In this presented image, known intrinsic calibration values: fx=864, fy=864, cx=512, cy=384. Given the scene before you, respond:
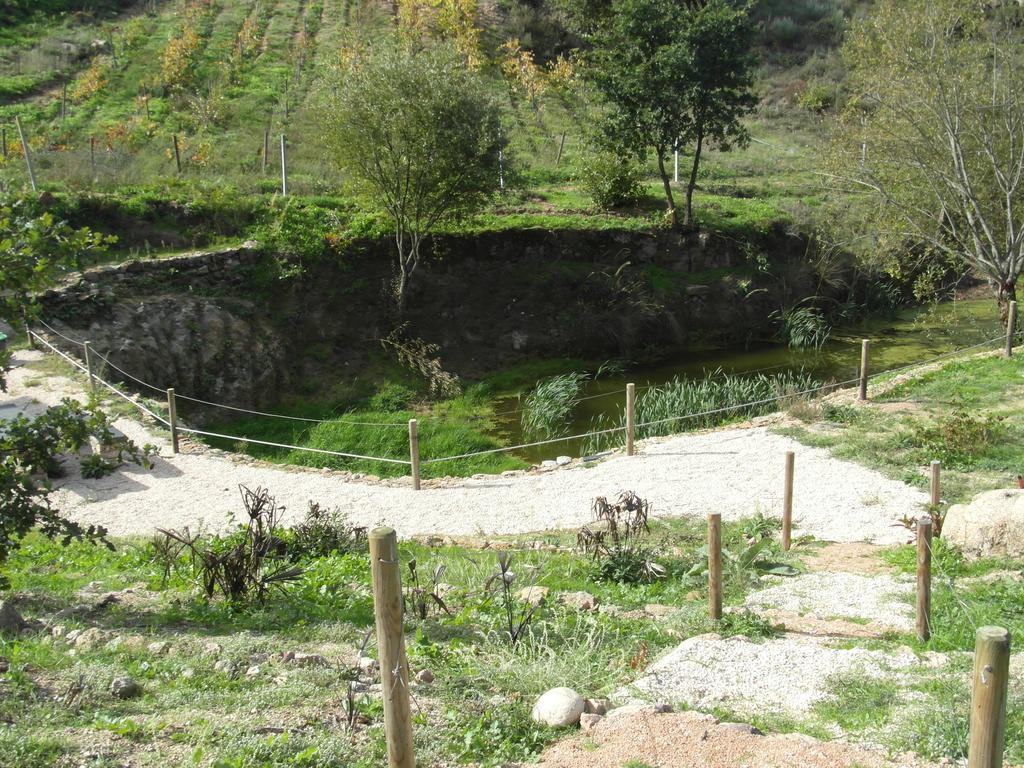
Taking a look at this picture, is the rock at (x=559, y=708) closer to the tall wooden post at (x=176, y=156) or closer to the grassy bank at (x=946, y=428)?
the grassy bank at (x=946, y=428)

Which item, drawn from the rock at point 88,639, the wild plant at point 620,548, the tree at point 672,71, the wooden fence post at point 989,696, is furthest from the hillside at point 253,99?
the wooden fence post at point 989,696

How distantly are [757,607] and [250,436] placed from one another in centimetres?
1219

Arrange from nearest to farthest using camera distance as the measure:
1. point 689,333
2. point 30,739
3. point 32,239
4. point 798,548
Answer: point 30,739 < point 32,239 < point 798,548 < point 689,333

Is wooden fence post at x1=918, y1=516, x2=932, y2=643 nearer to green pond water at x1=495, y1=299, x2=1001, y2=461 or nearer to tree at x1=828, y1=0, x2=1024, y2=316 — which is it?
green pond water at x1=495, y1=299, x2=1001, y2=461

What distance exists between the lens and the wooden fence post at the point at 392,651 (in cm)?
408

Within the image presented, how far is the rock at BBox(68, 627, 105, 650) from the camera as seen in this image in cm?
593

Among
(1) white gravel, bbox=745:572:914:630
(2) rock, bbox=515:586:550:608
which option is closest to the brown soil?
(2) rock, bbox=515:586:550:608

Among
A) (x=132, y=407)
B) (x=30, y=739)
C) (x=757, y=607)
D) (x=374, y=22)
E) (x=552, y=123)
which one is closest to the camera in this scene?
(x=30, y=739)

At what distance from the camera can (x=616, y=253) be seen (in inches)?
979

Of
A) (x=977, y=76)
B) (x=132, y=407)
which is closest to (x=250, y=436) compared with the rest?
(x=132, y=407)

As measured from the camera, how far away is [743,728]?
15.0 feet

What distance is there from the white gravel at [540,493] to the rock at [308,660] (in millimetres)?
5224

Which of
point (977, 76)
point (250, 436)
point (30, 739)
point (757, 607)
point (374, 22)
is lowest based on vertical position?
point (250, 436)

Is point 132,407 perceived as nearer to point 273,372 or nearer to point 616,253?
point 273,372
